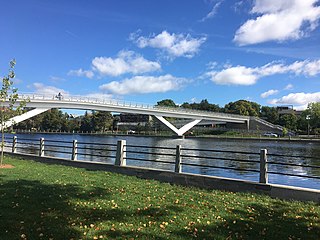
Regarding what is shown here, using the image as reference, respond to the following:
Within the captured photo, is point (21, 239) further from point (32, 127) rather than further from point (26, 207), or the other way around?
point (32, 127)

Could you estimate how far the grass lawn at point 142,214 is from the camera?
5.23m

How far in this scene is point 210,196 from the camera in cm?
834

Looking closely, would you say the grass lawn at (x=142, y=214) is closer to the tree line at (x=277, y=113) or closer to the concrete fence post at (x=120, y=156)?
the concrete fence post at (x=120, y=156)

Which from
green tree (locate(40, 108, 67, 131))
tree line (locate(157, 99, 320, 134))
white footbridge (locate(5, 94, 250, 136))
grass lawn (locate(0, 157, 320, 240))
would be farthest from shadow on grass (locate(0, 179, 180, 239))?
green tree (locate(40, 108, 67, 131))

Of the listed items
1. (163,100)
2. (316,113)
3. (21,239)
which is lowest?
(21,239)

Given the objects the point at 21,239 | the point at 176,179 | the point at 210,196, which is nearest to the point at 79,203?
the point at 21,239

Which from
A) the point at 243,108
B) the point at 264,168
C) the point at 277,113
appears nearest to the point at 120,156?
the point at 264,168

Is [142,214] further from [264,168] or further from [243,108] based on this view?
[243,108]

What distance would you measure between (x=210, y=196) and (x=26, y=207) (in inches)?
189

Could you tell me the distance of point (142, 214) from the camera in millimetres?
6277

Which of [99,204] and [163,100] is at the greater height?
[163,100]

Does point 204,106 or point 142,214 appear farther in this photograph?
point 204,106

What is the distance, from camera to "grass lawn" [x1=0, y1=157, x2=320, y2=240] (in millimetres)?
5230

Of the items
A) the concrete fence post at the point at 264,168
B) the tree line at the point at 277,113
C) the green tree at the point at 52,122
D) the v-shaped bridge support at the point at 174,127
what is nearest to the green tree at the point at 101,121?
the green tree at the point at 52,122
